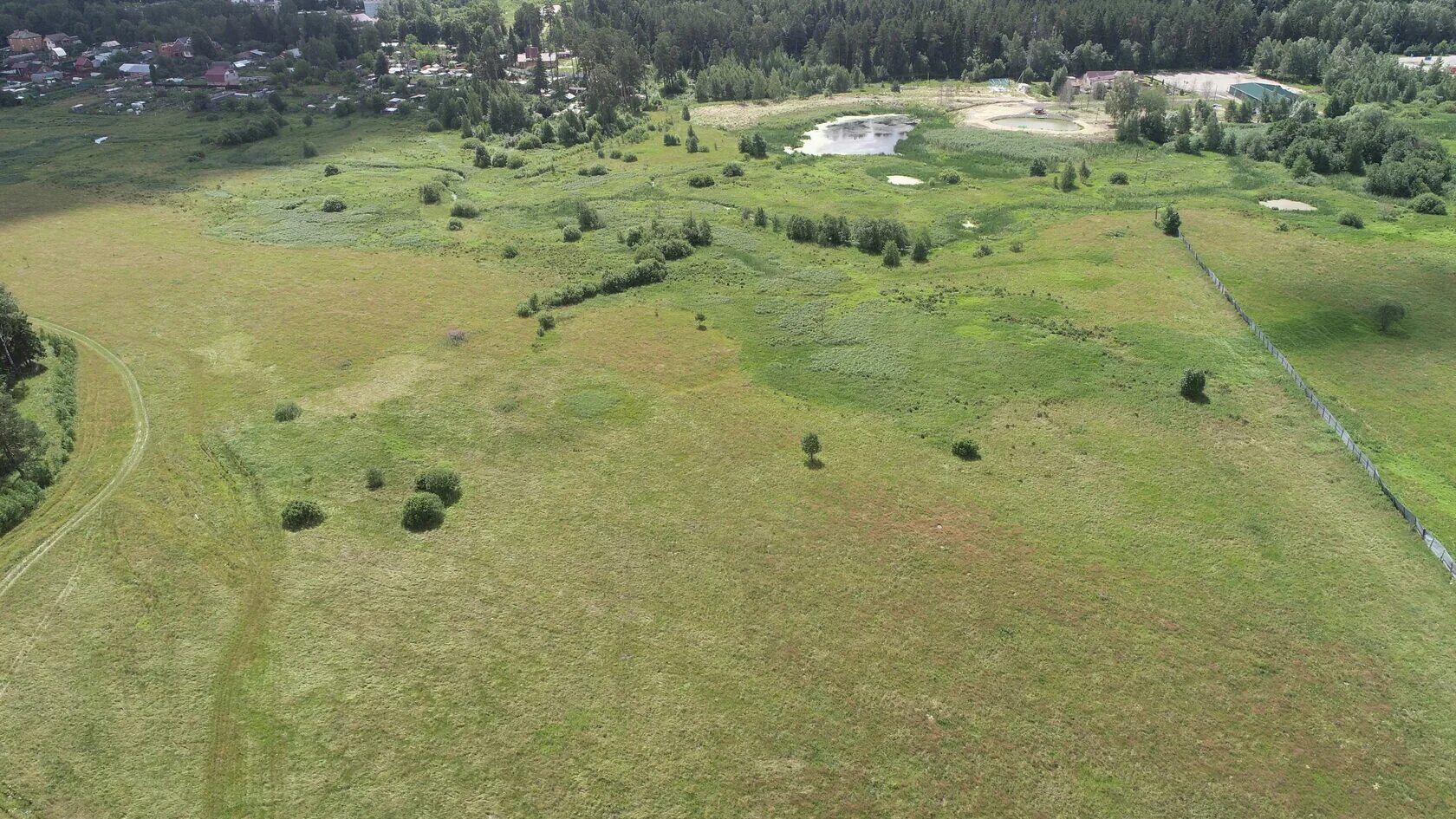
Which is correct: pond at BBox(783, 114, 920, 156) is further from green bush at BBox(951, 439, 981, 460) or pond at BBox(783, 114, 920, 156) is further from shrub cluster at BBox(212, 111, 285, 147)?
shrub cluster at BBox(212, 111, 285, 147)

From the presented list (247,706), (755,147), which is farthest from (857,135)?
(247,706)

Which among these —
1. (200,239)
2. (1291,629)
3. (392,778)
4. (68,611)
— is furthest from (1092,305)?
(200,239)

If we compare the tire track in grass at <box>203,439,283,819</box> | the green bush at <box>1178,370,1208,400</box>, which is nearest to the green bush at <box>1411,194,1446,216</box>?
the green bush at <box>1178,370,1208,400</box>

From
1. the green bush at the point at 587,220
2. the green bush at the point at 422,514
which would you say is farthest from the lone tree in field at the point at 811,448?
the green bush at the point at 587,220

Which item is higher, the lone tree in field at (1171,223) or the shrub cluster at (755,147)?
the shrub cluster at (755,147)

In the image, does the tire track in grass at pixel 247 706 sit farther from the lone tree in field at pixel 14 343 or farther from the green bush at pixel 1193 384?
the green bush at pixel 1193 384

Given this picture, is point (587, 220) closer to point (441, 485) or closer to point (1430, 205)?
point (441, 485)
